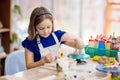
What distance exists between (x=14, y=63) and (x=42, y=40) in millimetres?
285

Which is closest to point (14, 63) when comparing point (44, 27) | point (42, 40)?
point (42, 40)

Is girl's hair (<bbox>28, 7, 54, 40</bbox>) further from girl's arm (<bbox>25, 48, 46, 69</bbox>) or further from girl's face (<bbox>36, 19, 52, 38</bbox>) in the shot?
girl's arm (<bbox>25, 48, 46, 69</bbox>)

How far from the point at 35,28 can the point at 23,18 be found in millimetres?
1825

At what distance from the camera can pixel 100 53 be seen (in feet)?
5.75

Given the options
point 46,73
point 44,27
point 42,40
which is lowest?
point 46,73

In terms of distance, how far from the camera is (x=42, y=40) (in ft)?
5.82

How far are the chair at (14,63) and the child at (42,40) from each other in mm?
105

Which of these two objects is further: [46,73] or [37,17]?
[37,17]

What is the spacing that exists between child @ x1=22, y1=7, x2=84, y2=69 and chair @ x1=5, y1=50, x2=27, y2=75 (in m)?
0.10

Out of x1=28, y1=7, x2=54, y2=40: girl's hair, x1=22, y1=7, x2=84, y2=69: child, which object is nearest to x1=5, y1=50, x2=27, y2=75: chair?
x1=22, y1=7, x2=84, y2=69: child

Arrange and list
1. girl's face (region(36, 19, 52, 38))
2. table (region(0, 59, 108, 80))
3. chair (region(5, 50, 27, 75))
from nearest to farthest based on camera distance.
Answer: table (region(0, 59, 108, 80))
girl's face (region(36, 19, 52, 38))
chair (region(5, 50, 27, 75))

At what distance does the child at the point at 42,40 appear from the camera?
5.26 feet

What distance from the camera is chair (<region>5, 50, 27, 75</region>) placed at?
175cm

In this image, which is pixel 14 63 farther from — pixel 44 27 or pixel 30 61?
pixel 44 27
